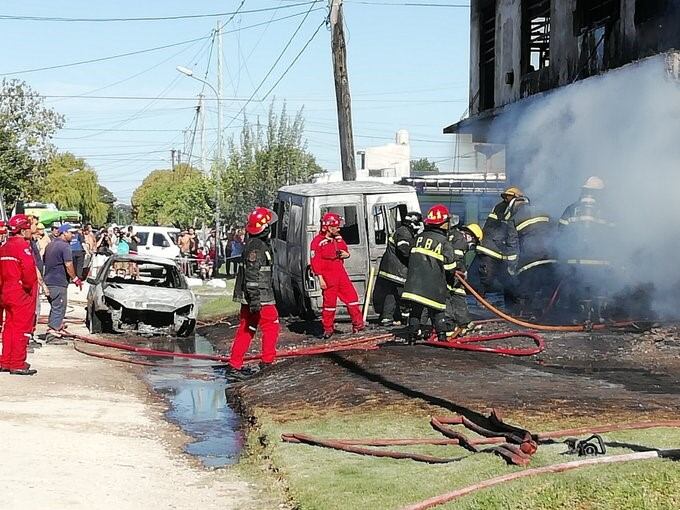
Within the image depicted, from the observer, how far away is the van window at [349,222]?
1580 cm

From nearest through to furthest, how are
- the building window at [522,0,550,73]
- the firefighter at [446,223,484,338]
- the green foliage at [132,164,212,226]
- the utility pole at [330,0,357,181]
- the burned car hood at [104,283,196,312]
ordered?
1. the firefighter at [446,223,484,338]
2. the burned car hood at [104,283,196,312]
3. the building window at [522,0,550,73]
4. the utility pole at [330,0,357,181]
5. the green foliage at [132,164,212,226]

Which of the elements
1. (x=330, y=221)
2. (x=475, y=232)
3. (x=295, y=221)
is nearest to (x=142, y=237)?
(x=295, y=221)

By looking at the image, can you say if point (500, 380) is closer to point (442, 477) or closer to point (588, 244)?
point (442, 477)

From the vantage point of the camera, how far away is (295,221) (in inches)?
644

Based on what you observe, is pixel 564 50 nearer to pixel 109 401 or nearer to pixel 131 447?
pixel 109 401

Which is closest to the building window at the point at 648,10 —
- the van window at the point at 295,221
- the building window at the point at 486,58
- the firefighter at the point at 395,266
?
the firefighter at the point at 395,266

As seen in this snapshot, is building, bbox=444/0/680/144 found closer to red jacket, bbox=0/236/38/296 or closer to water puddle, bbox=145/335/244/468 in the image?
water puddle, bbox=145/335/244/468

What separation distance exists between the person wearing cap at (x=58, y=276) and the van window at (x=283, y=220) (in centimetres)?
361

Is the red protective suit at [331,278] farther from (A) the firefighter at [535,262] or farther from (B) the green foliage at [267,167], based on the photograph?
(B) the green foliage at [267,167]

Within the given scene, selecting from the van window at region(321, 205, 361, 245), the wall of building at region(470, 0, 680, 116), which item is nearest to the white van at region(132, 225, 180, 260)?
the wall of building at region(470, 0, 680, 116)

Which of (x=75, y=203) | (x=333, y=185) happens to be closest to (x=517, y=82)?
(x=333, y=185)

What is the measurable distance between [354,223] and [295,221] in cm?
106

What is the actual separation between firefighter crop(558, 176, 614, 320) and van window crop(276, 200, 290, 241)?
5027 mm

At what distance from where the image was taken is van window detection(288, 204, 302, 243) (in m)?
16.1
